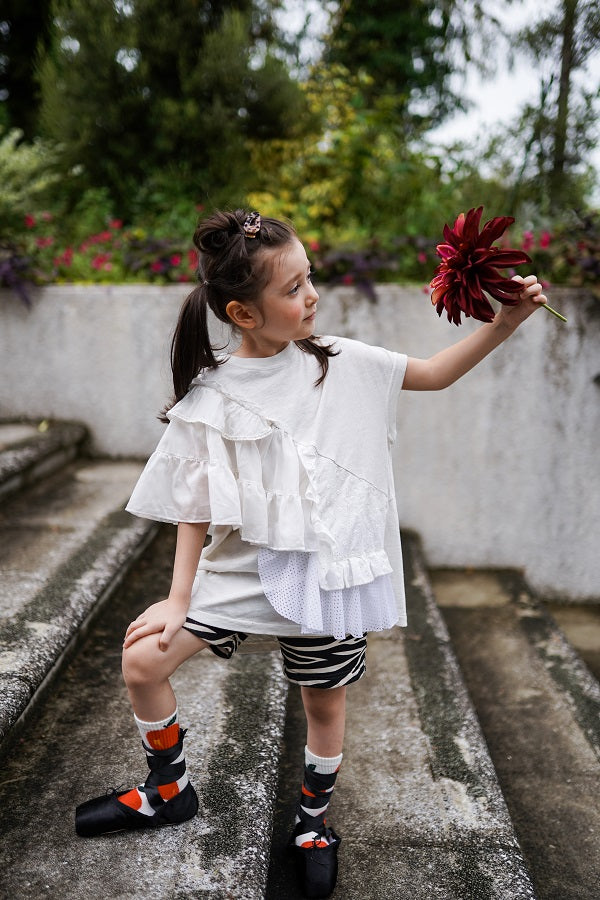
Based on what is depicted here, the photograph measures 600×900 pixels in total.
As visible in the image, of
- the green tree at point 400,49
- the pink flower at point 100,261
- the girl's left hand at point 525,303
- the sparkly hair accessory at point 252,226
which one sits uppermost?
the green tree at point 400,49

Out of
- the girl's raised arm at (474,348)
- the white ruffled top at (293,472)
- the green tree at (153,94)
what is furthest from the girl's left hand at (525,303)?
the green tree at (153,94)

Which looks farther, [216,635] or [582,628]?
[582,628]

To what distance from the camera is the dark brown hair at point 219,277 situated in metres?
1.35

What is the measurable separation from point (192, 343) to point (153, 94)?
429 cm

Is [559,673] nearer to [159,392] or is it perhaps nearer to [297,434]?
[297,434]

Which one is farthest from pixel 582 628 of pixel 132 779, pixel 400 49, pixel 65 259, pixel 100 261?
pixel 400 49

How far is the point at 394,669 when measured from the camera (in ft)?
7.78

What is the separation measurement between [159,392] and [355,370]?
2.02 metres

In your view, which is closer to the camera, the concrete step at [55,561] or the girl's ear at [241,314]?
A: the girl's ear at [241,314]

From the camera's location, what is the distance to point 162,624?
1359 millimetres

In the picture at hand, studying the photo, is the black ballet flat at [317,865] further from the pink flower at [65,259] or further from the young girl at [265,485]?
the pink flower at [65,259]

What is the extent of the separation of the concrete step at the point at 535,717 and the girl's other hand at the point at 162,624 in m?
1.11

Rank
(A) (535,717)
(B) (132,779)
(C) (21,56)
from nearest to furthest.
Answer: (B) (132,779) → (A) (535,717) → (C) (21,56)

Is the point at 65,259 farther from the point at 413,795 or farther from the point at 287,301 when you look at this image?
the point at 413,795
